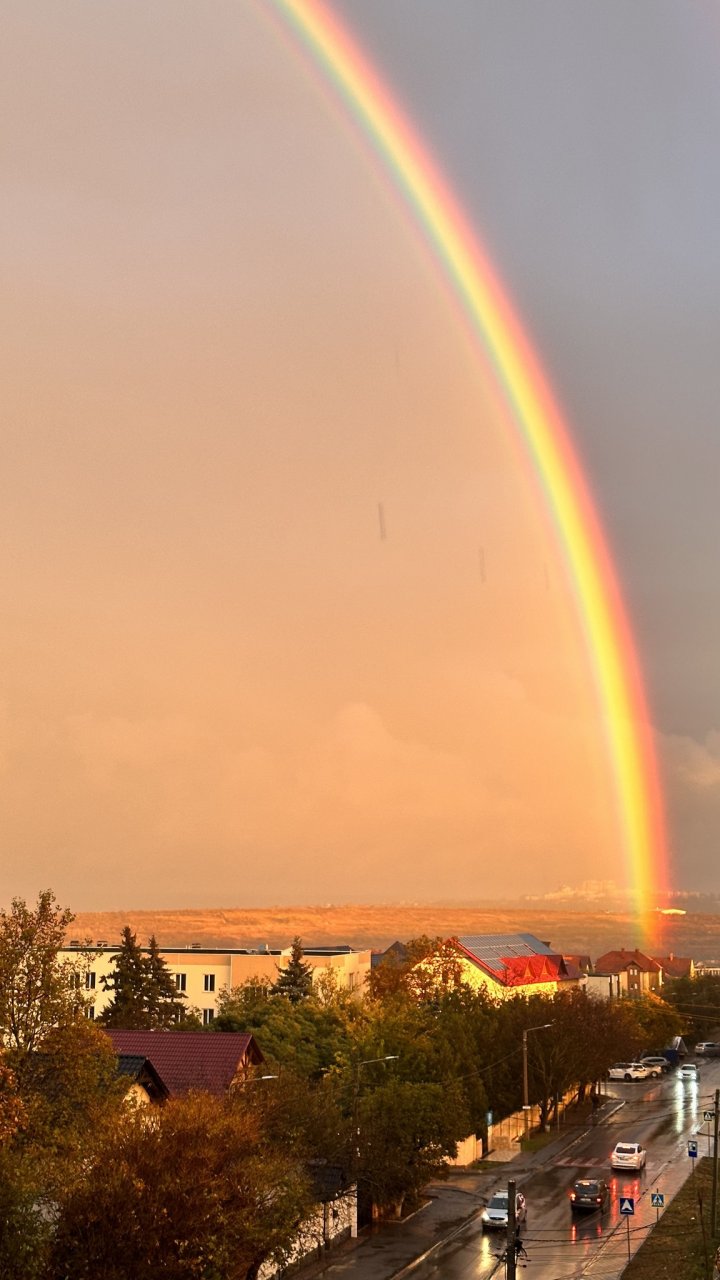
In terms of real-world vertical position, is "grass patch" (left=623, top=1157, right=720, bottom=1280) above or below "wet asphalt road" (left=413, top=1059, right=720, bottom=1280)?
above

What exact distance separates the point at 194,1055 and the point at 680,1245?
22.3 meters

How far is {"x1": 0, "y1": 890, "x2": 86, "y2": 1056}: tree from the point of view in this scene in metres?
37.6

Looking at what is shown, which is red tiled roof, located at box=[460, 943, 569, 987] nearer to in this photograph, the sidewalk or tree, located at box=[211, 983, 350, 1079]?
the sidewalk

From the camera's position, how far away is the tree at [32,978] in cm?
3762

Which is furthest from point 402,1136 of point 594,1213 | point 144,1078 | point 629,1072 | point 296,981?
point 629,1072

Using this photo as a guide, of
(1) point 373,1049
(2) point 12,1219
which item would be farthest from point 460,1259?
(2) point 12,1219

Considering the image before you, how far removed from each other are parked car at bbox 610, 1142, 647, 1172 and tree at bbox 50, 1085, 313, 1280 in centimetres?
3889

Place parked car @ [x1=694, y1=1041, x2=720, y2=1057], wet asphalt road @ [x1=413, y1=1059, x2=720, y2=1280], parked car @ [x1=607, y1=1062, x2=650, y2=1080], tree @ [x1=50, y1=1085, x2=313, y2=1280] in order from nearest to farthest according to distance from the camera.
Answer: tree @ [x1=50, y1=1085, x2=313, y2=1280]
wet asphalt road @ [x1=413, y1=1059, x2=720, y2=1280]
parked car @ [x1=607, y1=1062, x2=650, y2=1080]
parked car @ [x1=694, y1=1041, x2=720, y2=1057]

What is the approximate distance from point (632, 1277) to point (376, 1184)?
13.7m

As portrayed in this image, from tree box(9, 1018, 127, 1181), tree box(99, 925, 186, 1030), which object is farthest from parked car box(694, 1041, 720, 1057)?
tree box(9, 1018, 127, 1181)

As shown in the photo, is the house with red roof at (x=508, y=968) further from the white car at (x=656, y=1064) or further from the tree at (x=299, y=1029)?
the tree at (x=299, y=1029)

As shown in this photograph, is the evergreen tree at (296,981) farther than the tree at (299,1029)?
Yes

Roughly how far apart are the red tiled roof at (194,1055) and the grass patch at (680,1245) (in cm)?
1780

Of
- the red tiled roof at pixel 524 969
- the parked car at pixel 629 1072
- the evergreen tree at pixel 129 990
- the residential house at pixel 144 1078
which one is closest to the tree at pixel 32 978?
the residential house at pixel 144 1078
